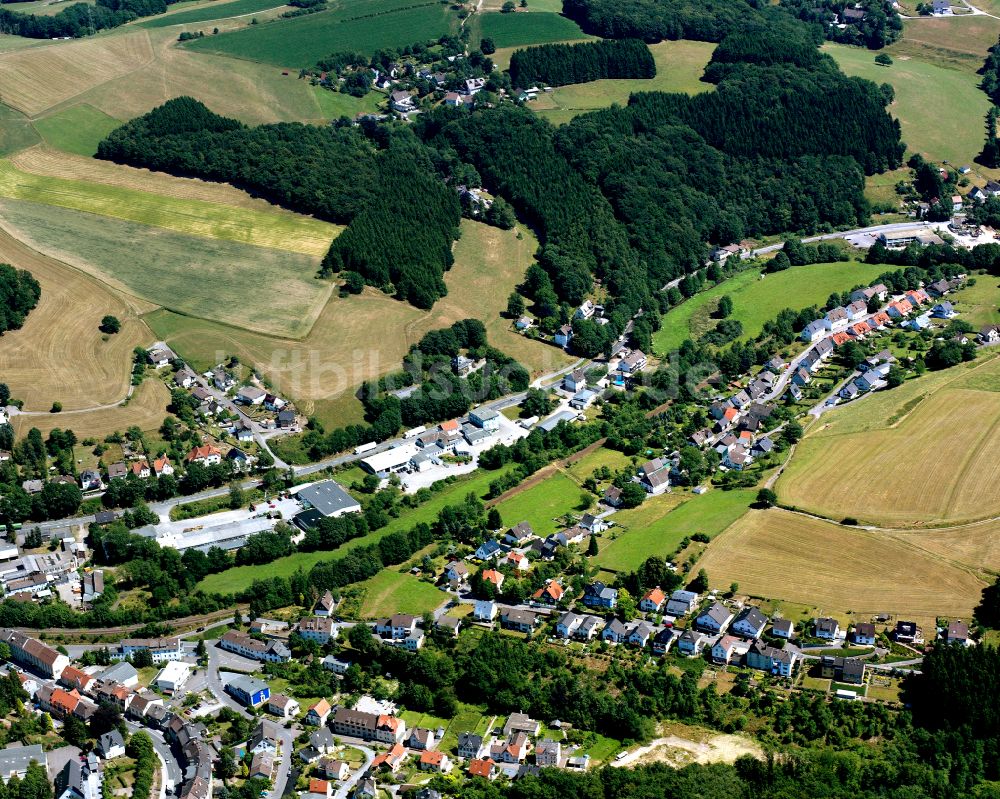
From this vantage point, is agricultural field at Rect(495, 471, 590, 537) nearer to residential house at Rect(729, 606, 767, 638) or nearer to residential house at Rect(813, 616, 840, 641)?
residential house at Rect(729, 606, 767, 638)

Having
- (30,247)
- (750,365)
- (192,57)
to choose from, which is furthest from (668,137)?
(30,247)

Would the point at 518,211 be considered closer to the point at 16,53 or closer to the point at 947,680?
the point at 16,53

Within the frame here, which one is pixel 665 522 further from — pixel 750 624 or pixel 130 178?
pixel 130 178

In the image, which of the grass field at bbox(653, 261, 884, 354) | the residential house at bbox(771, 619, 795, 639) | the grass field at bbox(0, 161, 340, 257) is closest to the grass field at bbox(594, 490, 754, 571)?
the residential house at bbox(771, 619, 795, 639)

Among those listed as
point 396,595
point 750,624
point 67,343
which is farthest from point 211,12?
point 750,624

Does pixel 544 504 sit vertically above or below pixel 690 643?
below

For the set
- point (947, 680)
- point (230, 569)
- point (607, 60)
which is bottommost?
point (230, 569)
